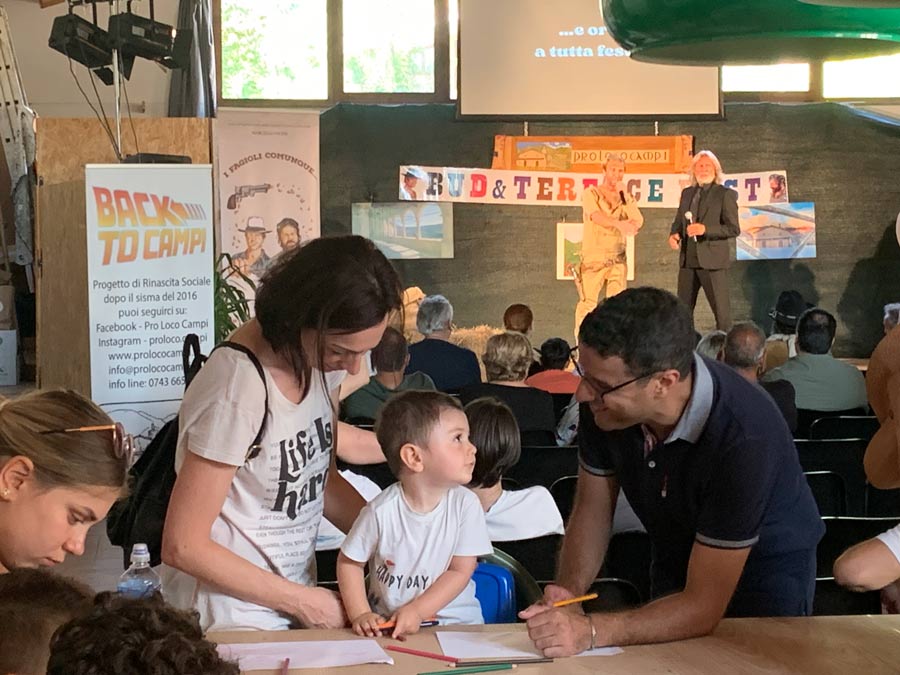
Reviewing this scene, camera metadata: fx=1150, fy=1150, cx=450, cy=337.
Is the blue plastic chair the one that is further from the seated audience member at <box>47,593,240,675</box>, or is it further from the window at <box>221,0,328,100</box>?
the window at <box>221,0,328,100</box>

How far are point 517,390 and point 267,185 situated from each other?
5.69 m

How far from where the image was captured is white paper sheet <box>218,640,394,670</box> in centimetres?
199

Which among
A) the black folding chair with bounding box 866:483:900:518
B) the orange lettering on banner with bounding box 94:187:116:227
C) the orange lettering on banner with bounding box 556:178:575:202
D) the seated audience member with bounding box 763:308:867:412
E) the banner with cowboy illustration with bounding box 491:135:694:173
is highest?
the banner with cowboy illustration with bounding box 491:135:694:173

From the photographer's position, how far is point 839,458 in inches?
170

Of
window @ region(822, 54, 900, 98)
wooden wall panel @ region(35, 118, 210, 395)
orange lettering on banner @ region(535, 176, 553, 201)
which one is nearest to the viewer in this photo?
wooden wall panel @ region(35, 118, 210, 395)

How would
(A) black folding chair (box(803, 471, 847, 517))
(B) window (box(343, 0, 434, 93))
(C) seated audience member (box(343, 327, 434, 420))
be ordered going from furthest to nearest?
(B) window (box(343, 0, 434, 93)) → (C) seated audience member (box(343, 327, 434, 420)) → (A) black folding chair (box(803, 471, 847, 517))

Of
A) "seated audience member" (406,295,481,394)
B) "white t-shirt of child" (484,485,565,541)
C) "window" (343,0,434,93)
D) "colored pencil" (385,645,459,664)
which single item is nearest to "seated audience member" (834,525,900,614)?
"colored pencil" (385,645,459,664)

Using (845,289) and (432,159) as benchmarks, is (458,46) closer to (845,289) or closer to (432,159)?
(432,159)

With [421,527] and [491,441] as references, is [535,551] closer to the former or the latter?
[491,441]

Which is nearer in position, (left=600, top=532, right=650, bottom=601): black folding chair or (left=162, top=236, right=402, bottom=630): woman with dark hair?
(left=162, top=236, right=402, bottom=630): woman with dark hair

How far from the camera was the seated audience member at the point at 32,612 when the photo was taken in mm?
1358

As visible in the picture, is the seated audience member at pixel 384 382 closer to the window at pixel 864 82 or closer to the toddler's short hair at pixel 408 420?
the toddler's short hair at pixel 408 420

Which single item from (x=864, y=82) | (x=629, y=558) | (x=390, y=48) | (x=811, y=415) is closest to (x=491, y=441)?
(x=629, y=558)

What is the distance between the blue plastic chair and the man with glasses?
42 cm
